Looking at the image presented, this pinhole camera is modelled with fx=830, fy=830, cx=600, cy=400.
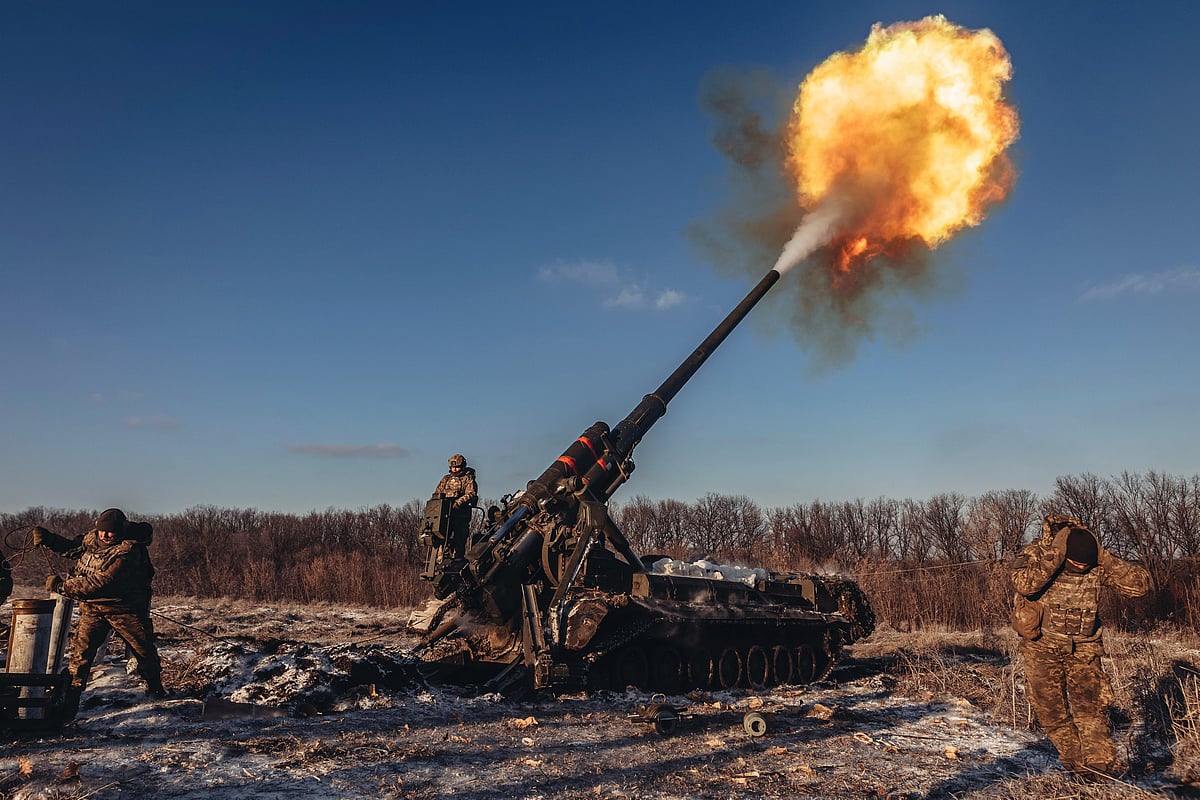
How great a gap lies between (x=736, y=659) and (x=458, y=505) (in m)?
4.79

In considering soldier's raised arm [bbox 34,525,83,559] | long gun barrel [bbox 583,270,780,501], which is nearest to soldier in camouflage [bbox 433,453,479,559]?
long gun barrel [bbox 583,270,780,501]

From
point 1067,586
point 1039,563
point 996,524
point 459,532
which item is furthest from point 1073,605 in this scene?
point 996,524

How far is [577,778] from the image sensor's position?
666 centimetres

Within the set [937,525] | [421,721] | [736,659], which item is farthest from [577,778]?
[937,525]

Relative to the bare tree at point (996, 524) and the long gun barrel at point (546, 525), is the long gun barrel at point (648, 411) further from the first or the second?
the bare tree at point (996, 524)

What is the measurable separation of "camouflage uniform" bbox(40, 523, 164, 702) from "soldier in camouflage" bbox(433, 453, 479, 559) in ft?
13.1

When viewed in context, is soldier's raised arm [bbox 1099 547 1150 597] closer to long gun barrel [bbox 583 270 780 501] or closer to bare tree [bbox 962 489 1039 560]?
long gun barrel [bbox 583 270 780 501]

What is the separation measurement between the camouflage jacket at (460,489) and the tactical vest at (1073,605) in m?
7.45

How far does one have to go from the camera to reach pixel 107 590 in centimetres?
807

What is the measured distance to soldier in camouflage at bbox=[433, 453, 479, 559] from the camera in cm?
1155

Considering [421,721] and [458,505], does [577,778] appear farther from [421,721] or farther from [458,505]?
[458,505]

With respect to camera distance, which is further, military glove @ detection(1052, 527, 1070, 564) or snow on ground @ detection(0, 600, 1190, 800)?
military glove @ detection(1052, 527, 1070, 564)

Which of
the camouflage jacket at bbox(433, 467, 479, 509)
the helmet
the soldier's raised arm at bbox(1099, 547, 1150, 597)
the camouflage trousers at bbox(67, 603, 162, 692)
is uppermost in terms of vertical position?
the camouflage jacket at bbox(433, 467, 479, 509)

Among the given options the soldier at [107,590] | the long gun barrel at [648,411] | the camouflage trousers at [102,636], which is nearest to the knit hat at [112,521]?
the soldier at [107,590]
